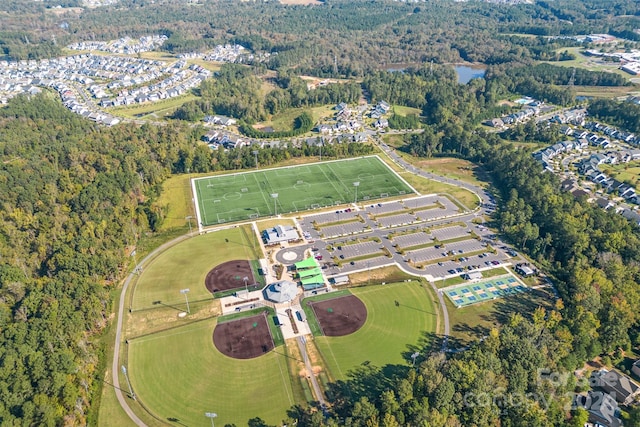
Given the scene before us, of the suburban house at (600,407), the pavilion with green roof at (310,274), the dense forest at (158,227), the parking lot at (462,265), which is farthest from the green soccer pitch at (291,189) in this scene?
the suburban house at (600,407)

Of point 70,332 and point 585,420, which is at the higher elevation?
point 70,332

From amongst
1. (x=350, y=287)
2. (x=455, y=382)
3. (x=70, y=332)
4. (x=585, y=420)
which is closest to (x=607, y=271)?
(x=585, y=420)

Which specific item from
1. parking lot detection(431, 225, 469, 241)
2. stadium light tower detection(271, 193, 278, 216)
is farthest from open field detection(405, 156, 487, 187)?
stadium light tower detection(271, 193, 278, 216)

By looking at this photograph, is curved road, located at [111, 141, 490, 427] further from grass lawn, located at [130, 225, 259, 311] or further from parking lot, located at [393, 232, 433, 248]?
parking lot, located at [393, 232, 433, 248]

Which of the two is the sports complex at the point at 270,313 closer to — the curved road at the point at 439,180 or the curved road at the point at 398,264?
the curved road at the point at 398,264

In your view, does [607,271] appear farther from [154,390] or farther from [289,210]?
[154,390]
